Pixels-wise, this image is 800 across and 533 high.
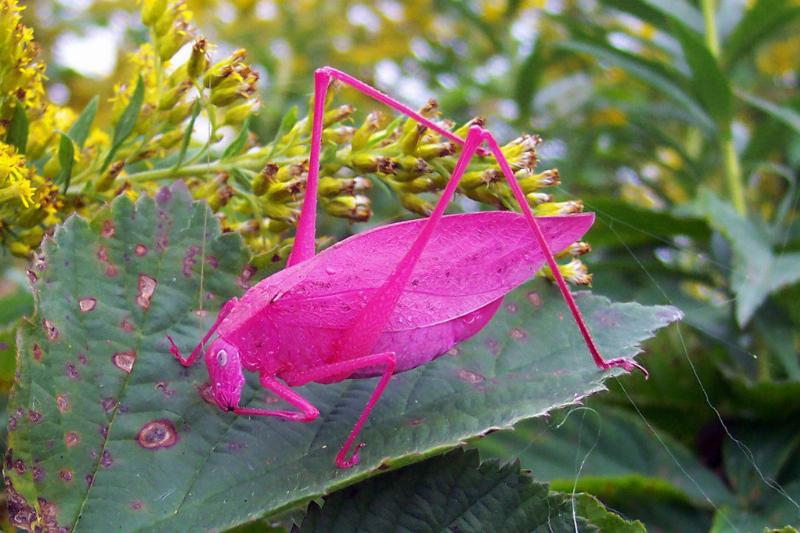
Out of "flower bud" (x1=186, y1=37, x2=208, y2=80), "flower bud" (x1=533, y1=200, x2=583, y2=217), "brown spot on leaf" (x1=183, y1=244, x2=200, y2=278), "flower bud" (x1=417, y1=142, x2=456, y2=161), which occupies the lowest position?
"brown spot on leaf" (x1=183, y1=244, x2=200, y2=278)

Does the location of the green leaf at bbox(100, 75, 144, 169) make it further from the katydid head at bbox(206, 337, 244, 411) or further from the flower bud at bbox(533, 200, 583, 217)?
the flower bud at bbox(533, 200, 583, 217)

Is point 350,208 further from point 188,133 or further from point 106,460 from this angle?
point 106,460

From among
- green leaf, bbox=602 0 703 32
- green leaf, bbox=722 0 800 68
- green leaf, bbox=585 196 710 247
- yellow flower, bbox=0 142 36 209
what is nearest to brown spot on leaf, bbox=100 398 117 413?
yellow flower, bbox=0 142 36 209

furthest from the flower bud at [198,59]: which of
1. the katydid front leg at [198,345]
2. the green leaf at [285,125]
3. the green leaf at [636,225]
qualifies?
the green leaf at [636,225]

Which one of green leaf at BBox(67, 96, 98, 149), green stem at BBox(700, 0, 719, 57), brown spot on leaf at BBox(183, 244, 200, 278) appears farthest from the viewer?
green stem at BBox(700, 0, 719, 57)

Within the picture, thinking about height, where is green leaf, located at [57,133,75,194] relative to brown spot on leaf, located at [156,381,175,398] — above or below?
above

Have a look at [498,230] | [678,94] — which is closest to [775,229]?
[678,94]

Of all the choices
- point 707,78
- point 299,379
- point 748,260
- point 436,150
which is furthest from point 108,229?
point 707,78
